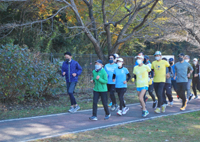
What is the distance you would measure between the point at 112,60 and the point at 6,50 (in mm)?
3838

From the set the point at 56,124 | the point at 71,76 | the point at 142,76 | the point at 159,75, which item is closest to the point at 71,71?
the point at 71,76

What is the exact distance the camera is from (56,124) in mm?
6766

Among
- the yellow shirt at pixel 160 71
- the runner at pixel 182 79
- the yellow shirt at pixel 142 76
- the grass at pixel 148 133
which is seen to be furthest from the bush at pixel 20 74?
the runner at pixel 182 79

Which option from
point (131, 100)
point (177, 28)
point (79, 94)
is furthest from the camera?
point (177, 28)

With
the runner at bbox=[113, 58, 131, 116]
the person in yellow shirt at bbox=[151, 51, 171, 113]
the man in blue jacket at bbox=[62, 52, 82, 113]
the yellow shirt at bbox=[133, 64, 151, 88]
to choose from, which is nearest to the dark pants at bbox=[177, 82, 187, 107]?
the person in yellow shirt at bbox=[151, 51, 171, 113]

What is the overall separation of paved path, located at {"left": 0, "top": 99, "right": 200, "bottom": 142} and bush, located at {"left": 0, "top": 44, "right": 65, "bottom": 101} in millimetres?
1732

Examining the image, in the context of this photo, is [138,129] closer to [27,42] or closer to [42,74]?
[42,74]

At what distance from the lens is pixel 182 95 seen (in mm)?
8922

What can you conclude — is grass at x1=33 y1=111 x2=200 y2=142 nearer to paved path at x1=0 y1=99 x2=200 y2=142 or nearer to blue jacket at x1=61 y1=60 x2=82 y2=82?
paved path at x1=0 y1=99 x2=200 y2=142

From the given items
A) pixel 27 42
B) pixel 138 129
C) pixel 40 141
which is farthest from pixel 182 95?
pixel 27 42

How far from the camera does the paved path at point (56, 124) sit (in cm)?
578

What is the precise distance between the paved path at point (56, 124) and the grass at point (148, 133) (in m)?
0.39

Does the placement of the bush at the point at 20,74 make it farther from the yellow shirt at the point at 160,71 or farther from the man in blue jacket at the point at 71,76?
the yellow shirt at the point at 160,71

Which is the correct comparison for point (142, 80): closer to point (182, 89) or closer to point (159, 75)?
point (159, 75)
